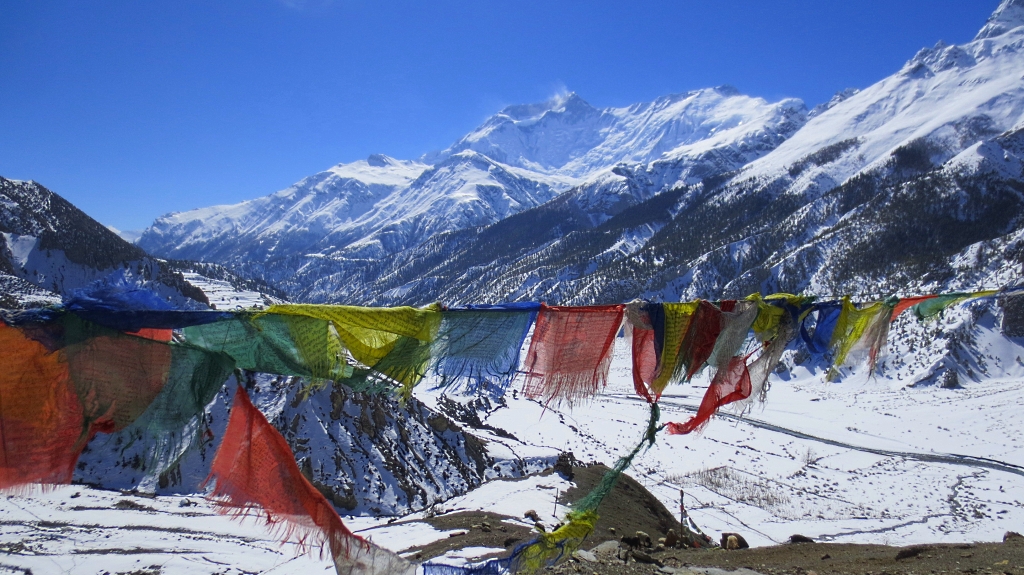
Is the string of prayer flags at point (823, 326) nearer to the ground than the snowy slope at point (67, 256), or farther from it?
nearer to the ground

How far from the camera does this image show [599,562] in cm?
888

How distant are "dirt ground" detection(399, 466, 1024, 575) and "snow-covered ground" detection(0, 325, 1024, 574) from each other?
1172 millimetres

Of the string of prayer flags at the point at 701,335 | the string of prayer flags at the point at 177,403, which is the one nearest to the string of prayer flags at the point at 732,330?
the string of prayer flags at the point at 701,335

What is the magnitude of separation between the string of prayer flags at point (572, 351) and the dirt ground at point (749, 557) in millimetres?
3966

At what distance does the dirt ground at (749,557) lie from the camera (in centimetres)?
806

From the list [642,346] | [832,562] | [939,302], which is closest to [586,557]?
[832,562]

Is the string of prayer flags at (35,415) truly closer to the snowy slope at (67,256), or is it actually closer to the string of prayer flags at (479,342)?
the string of prayer flags at (479,342)

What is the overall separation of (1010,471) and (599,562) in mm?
29739

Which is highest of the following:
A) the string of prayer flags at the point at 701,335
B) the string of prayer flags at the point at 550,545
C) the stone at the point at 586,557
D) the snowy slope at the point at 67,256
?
the snowy slope at the point at 67,256

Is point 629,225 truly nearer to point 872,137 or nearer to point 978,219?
point 872,137

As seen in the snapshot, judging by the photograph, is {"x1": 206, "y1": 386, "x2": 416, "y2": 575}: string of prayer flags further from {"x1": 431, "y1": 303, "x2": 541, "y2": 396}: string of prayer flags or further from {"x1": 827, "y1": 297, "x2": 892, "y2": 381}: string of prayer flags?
{"x1": 827, "y1": 297, "x2": 892, "y2": 381}: string of prayer flags

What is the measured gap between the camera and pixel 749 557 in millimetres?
9883

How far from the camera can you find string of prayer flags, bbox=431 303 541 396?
5.39 m

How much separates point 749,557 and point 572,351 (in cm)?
684
